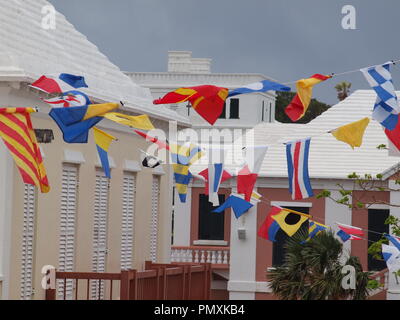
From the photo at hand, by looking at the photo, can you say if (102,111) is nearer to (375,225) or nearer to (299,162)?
(299,162)

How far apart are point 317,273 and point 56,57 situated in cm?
845

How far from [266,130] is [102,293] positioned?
68.1 ft

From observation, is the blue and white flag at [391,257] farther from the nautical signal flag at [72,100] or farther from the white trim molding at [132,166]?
the white trim molding at [132,166]

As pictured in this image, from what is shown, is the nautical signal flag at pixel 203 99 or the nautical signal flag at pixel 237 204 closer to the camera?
the nautical signal flag at pixel 203 99

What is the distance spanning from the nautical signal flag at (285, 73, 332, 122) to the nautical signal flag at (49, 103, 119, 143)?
220cm

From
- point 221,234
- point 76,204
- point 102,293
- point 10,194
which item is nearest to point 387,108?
point 10,194

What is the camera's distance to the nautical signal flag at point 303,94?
1662 centimetres

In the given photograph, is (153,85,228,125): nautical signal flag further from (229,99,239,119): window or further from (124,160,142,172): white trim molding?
(229,99,239,119): window

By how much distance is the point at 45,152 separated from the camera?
67.9 ft

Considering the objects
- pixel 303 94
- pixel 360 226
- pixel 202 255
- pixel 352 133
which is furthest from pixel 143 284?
pixel 202 255

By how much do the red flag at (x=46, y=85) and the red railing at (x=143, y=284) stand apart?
359 cm

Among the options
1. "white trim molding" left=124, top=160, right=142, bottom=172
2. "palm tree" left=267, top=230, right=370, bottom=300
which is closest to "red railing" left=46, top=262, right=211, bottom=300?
"white trim molding" left=124, top=160, right=142, bottom=172

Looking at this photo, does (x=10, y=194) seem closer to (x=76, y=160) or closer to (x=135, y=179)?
(x=76, y=160)

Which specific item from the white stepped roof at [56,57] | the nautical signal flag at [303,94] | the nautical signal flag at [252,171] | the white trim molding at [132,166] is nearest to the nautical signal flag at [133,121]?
the nautical signal flag at [303,94]
